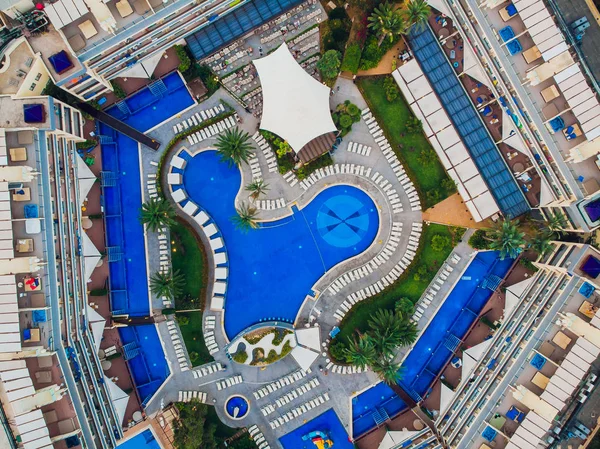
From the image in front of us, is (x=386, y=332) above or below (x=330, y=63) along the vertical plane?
below

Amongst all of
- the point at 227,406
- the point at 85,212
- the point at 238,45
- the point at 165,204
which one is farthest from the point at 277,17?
the point at 227,406

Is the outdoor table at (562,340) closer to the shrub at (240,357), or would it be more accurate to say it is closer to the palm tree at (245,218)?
the shrub at (240,357)

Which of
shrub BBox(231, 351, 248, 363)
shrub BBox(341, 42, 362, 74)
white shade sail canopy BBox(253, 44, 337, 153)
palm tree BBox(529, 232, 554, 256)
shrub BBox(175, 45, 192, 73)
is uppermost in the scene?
shrub BBox(341, 42, 362, 74)

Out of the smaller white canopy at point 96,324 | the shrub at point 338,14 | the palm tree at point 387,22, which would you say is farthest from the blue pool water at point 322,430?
the shrub at point 338,14

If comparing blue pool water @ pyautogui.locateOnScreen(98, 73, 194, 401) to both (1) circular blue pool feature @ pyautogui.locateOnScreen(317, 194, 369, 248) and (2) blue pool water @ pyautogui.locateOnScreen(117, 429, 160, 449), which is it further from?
(1) circular blue pool feature @ pyautogui.locateOnScreen(317, 194, 369, 248)

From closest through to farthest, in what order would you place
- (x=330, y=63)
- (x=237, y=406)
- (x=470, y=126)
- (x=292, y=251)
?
(x=330, y=63) < (x=470, y=126) < (x=237, y=406) < (x=292, y=251)

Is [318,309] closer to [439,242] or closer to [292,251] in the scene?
[292,251]

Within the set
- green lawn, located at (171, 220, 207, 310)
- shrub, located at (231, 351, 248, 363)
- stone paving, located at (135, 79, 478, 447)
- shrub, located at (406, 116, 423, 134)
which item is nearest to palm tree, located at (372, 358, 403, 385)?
stone paving, located at (135, 79, 478, 447)

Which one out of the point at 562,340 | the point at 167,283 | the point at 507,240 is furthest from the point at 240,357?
the point at 562,340
